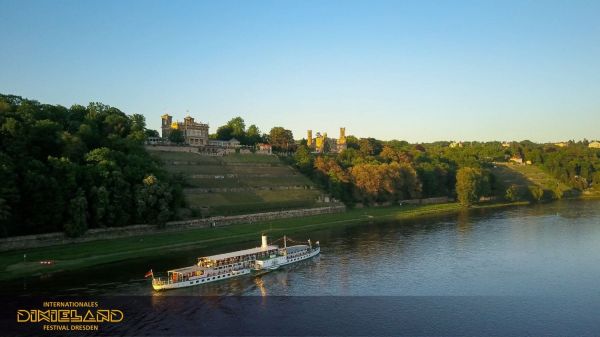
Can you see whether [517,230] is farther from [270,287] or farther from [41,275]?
[41,275]

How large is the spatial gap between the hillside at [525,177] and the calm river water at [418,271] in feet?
230

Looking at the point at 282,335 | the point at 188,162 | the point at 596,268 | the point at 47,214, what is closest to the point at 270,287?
the point at 282,335

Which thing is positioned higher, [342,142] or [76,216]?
[342,142]

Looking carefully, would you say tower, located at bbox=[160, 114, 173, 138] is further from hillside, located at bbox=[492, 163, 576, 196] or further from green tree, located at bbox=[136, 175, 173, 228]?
hillside, located at bbox=[492, 163, 576, 196]

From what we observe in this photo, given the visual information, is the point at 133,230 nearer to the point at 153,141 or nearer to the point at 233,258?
the point at 233,258

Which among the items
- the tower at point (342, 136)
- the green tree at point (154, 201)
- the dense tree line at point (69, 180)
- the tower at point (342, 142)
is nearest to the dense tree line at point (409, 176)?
the tower at point (342, 142)

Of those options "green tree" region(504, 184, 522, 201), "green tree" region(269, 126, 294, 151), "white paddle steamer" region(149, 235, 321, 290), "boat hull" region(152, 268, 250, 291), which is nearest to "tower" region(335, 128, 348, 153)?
"green tree" region(269, 126, 294, 151)

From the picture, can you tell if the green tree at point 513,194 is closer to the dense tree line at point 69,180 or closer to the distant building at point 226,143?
the distant building at point 226,143

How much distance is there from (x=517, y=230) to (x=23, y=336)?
7164 cm

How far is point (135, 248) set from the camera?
6356cm

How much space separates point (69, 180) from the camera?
6291 cm

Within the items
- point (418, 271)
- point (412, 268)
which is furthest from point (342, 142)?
point (418, 271)

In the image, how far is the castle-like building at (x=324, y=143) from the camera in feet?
581

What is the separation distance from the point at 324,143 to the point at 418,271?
413 ft
